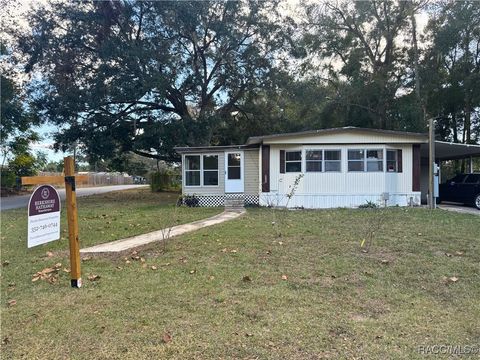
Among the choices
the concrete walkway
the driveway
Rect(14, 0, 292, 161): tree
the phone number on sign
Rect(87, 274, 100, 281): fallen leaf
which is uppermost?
Rect(14, 0, 292, 161): tree

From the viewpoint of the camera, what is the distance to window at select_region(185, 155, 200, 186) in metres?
16.8

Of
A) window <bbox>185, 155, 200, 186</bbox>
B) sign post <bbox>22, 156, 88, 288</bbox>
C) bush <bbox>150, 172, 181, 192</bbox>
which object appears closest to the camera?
sign post <bbox>22, 156, 88, 288</bbox>

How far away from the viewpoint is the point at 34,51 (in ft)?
65.5

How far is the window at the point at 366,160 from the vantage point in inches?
578

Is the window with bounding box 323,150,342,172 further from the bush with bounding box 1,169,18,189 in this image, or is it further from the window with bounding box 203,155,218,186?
the bush with bounding box 1,169,18,189

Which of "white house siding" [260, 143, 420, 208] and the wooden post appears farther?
"white house siding" [260, 143, 420, 208]

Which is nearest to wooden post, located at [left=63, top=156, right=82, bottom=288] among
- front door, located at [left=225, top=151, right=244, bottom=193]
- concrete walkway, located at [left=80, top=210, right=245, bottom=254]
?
concrete walkway, located at [left=80, top=210, right=245, bottom=254]

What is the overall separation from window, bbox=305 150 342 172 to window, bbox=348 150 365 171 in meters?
0.40

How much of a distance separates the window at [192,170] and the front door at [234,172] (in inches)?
55.3

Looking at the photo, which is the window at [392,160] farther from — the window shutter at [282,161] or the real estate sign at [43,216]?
the real estate sign at [43,216]

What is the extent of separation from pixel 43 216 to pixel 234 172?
12.3 m

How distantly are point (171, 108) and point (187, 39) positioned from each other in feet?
14.0

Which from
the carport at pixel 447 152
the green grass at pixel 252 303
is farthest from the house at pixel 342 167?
the green grass at pixel 252 303

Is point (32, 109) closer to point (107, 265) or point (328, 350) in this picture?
point (107, 265)
